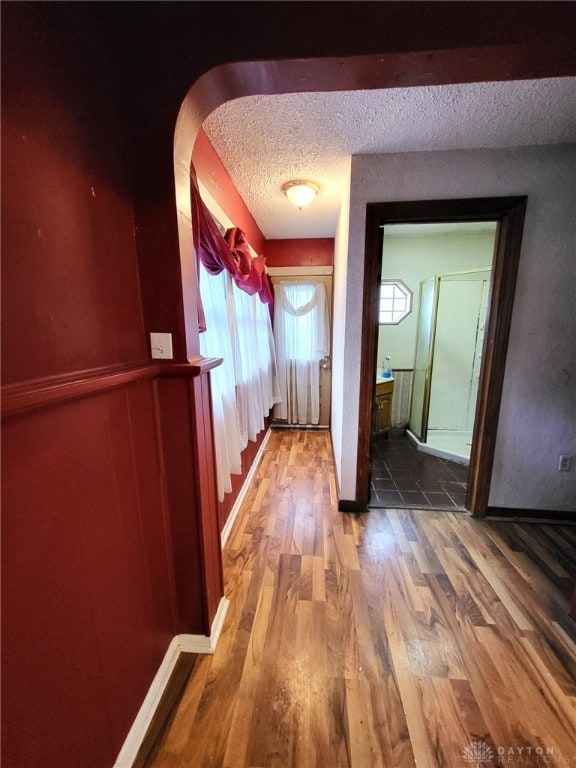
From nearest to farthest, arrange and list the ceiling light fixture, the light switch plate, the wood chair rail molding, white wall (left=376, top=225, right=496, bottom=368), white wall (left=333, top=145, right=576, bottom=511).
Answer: the wood chair rail molding → the light switch plate → white wall (left=333, top=145, right=576, bottom=511) → the ceiling light fixture → white wall (left=376, top=225, right=496, bottom=368)

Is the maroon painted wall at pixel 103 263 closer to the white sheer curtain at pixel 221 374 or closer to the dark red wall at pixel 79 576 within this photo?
the dark red wall at pixel 79 576

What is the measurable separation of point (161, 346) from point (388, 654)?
154 cm

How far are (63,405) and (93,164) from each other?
66cm

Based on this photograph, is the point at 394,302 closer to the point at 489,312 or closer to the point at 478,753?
the point at 489,312

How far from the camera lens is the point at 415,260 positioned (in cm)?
346

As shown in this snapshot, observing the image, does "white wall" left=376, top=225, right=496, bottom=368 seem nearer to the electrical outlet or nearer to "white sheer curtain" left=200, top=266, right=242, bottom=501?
the electrical outlet

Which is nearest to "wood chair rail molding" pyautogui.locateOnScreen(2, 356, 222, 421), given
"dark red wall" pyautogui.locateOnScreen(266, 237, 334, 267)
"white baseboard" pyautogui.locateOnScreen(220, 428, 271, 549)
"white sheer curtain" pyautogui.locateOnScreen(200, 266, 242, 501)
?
"white sheer curtain" pyautogui.locateOnScreen(200, 266, 242, 501)

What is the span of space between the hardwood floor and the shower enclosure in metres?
1.50

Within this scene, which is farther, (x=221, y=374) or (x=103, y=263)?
(x=221, y=374)

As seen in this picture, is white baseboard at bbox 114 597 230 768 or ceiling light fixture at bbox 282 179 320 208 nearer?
white baseboard at bbox 114 597 230 768

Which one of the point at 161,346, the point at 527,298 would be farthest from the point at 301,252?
the point at 161,346

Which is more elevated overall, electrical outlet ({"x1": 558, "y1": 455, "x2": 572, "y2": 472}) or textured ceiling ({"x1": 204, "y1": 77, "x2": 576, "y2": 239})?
textured ceiling ({"x1": 204, "y1": 77, "x2": 576, "y2": 239})

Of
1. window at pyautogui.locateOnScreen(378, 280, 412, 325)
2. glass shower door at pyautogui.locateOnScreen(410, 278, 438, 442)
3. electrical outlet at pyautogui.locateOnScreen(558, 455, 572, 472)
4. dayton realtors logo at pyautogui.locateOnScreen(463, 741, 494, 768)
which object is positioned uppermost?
window at pyautogui.locateOnScreen(378, 280, 412, 325)

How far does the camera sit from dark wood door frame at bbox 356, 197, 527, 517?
1.73m
